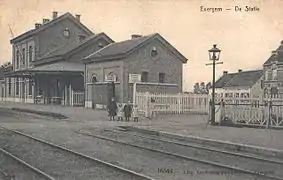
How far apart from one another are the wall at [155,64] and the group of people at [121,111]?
6.44 meters

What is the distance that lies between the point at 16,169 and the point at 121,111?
11360 mm

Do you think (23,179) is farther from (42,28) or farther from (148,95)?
(42,28)

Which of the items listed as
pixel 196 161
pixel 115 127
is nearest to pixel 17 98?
pixel 115 127

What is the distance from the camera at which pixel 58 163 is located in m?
7.57

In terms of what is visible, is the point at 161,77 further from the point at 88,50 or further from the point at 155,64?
the point at 88,50

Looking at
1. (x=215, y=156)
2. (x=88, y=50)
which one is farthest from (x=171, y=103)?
(x=88, y=50)

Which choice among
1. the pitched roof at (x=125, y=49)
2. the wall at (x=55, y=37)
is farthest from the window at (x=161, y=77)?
the wall at (x=55, y=37)

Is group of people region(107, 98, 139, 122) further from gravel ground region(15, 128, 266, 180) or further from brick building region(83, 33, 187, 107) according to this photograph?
brick building region(83, 33, 187, 107)

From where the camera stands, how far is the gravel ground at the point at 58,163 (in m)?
6.52

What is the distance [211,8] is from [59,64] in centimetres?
2482

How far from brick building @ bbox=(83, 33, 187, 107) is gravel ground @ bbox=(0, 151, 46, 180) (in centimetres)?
1698

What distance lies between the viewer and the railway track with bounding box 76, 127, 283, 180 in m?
6.84

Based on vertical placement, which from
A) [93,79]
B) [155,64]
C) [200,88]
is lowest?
[200,88]

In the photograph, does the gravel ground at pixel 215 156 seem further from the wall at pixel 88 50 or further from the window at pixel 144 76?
the wall at pixel 88 50
